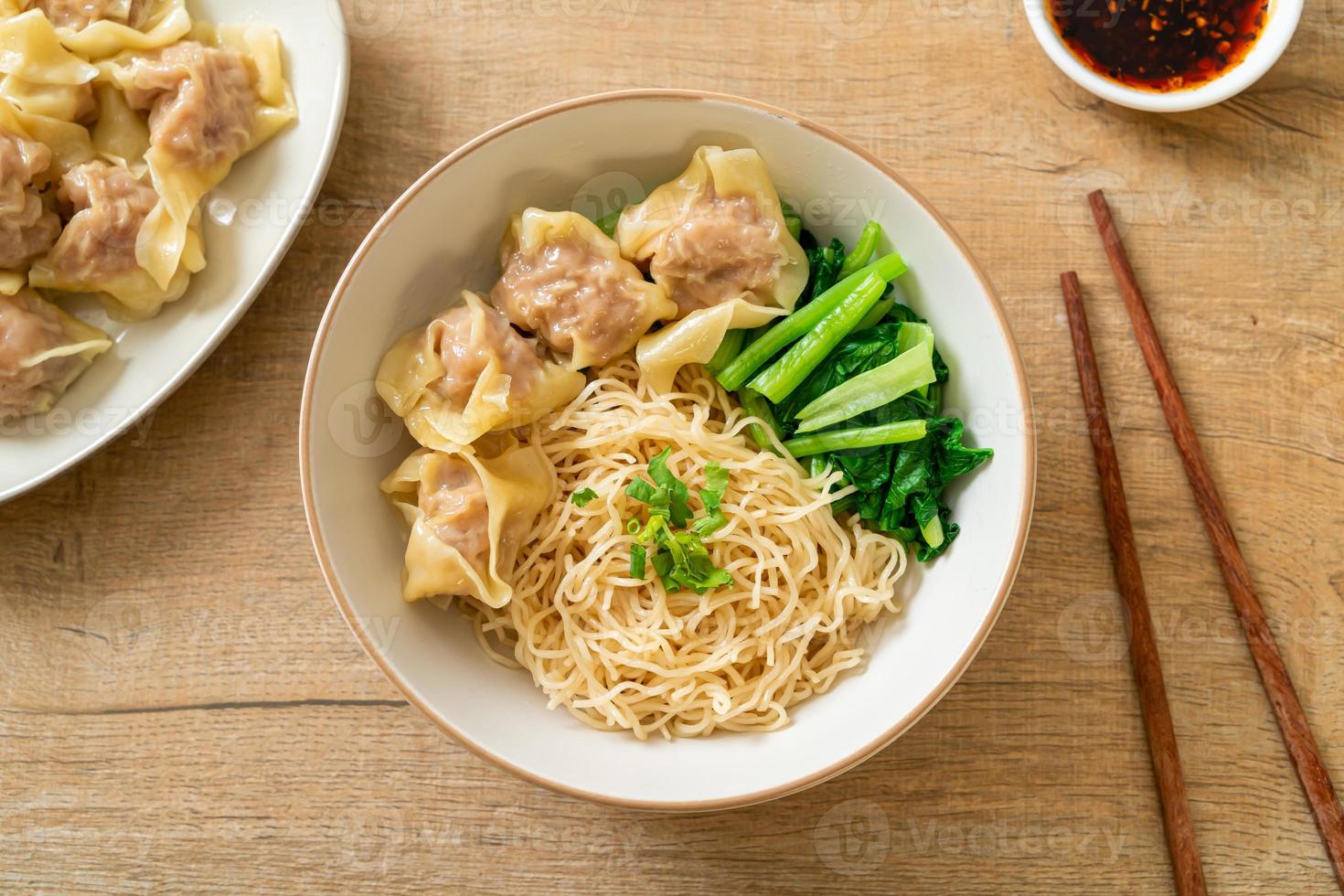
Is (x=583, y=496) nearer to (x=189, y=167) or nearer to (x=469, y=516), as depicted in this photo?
(x=469, y=516)

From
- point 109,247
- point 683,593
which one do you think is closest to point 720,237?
point 683,593

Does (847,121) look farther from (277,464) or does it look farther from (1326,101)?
(277,464)

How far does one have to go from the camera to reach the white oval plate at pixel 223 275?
297 cm

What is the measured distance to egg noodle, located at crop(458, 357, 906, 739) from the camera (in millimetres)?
2707

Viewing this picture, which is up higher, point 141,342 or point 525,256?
point 525,256

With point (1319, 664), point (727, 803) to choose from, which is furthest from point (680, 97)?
point (1319, 664)

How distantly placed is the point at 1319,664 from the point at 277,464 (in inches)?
139

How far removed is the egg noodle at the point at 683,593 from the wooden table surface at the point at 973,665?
0.53m

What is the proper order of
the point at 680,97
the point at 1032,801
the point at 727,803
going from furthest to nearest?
the point at 1032,801 < the point at 680,97 < the point at 727,803

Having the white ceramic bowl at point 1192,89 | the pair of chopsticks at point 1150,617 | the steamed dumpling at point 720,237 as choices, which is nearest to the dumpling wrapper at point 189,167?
the steamed dumpling at point 720,237

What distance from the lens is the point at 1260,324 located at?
125 inches

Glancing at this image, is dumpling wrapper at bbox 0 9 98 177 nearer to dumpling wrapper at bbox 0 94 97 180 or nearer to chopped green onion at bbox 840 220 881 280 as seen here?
dumpling wrapper at bbox 0 94 97 180

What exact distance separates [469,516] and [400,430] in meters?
0.45

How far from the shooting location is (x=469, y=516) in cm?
263
